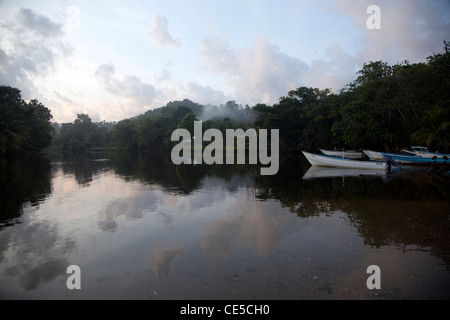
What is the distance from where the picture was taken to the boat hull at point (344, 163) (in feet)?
69.2

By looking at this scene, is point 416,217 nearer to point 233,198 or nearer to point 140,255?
point 233,198

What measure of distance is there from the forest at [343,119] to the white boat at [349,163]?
7.37 metres

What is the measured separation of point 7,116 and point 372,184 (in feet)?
179

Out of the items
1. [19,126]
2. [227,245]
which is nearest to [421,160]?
[227,245]

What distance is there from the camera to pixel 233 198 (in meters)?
12.2

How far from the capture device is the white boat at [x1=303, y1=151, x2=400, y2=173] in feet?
67.6

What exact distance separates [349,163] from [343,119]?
13025 mm

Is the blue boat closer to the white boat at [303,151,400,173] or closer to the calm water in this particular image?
the white boat at [303,151,400,173]

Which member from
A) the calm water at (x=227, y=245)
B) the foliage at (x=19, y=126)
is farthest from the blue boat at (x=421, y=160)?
the foliage at (x=19, y=126)

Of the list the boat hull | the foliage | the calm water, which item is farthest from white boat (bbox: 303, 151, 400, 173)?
the foliage

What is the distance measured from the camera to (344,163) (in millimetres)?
23094

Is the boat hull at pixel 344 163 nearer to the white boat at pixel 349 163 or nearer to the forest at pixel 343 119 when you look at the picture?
the white boat at pixel 349 163

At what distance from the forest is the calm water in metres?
18.1

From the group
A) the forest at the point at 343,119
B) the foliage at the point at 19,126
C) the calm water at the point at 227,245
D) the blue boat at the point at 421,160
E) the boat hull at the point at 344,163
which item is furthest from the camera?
the foliage at the point at 19,126
